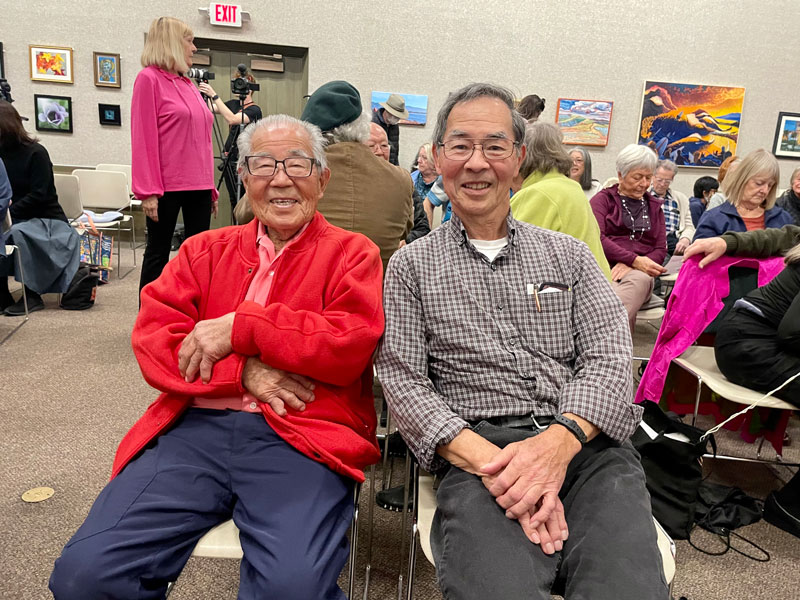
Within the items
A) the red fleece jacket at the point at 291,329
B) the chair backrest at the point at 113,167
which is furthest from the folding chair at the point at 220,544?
the chair backrest at the point at 113,167

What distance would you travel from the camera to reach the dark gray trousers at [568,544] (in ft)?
3.51

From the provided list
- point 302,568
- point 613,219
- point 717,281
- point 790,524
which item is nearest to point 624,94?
point 613,219

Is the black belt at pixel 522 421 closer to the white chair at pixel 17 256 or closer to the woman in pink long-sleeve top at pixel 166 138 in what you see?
the woman in pink long-sleeve top at pixel 166 138

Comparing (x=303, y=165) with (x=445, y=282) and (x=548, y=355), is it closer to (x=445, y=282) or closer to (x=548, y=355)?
(x=445, y=282)

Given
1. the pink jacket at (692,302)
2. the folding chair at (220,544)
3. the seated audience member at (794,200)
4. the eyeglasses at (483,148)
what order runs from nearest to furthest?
the folding chair at (220,544) < the eyeglasses at (483,148) < the pink jacket at (692,302) < the seated audience member at (794,200)

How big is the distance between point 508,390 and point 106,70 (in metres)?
6.95

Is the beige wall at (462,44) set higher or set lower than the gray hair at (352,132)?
higher

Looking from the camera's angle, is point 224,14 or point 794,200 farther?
point 224,14

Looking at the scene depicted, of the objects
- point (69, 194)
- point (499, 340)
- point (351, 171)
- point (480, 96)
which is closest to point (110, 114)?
point (69, 194)

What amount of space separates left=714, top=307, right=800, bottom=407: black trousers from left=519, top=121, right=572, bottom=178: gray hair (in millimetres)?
869

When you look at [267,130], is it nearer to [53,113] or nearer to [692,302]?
[692,302]

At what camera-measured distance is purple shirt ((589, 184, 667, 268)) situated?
133 inches

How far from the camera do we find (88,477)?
7.38 feet

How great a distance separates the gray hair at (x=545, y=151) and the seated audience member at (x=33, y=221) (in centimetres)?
334
